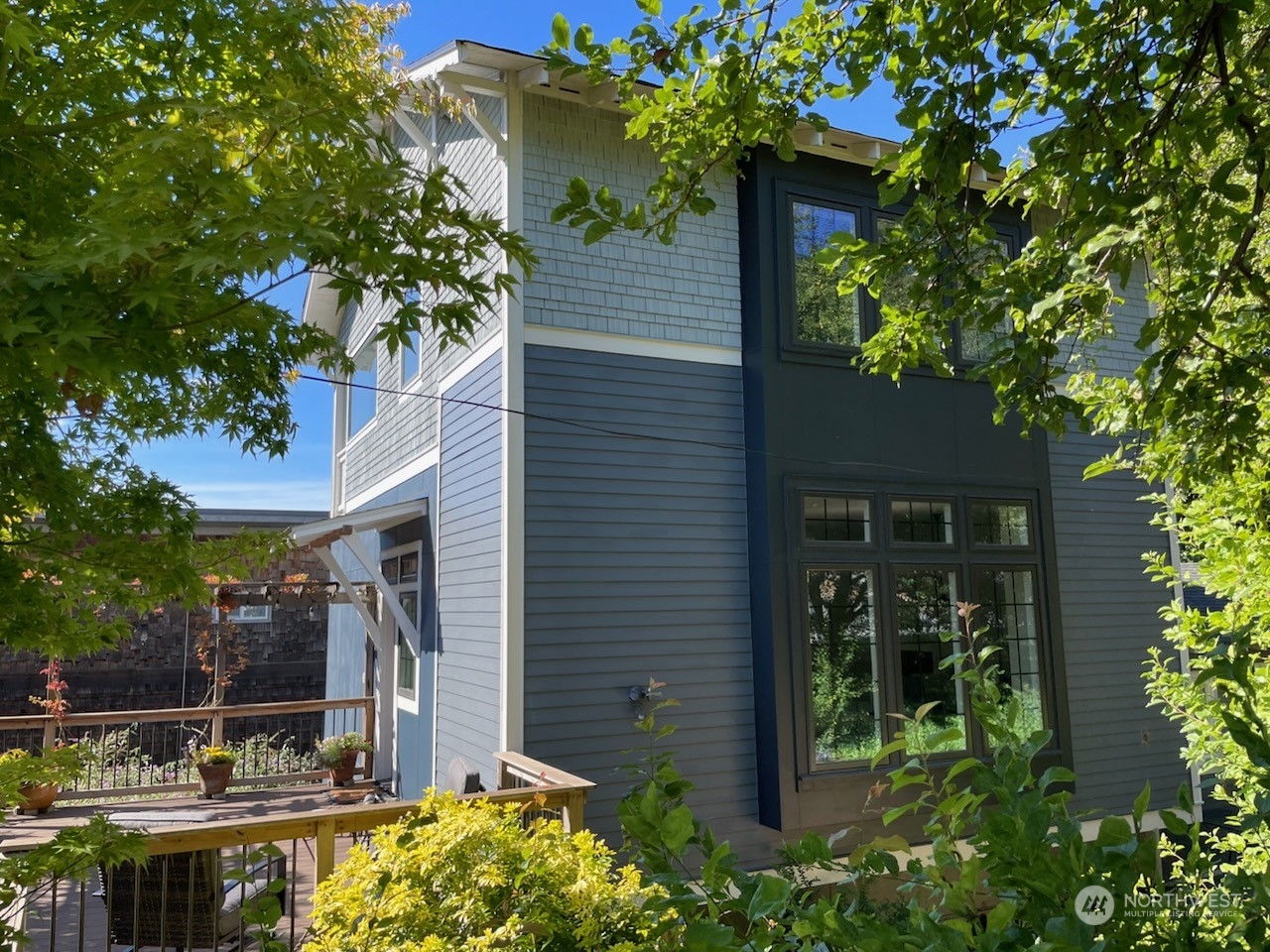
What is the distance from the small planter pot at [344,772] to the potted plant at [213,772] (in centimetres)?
105

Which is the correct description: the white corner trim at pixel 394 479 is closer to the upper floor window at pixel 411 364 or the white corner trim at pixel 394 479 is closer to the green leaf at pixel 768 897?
the upper floor window at pixel 411 364

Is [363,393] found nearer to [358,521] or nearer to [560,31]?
[358,521]

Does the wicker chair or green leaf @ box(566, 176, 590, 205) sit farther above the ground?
green leaf @ box(566, 176, 590, 205)

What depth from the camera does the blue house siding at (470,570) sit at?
6613mm

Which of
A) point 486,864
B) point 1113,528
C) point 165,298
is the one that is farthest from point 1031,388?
point 1113,528

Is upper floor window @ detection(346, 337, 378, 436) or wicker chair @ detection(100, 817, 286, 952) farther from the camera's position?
Answer: upper floor window @ detection(346, 337, 378, 436)

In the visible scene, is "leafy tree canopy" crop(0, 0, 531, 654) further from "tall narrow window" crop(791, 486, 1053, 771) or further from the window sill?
the window sill

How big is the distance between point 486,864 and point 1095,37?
3.39m

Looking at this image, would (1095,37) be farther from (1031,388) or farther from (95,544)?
(95,544)

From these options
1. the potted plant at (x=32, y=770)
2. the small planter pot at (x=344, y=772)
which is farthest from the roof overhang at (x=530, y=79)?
the small planter pot at (x=344, y=772)

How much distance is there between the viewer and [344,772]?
9.51 meters

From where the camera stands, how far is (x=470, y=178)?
25.6ft

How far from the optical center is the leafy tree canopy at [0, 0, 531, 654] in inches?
66.4

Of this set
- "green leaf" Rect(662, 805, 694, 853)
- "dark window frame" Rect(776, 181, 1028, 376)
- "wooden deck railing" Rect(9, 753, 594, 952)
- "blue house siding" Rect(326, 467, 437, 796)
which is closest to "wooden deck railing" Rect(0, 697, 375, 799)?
"blue house siding" Rect(326, 467, 437, 796)
